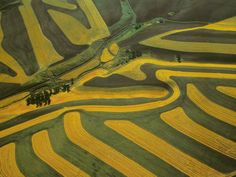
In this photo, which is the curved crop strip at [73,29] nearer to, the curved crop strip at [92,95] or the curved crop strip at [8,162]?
the curved crop strip at [92,95]

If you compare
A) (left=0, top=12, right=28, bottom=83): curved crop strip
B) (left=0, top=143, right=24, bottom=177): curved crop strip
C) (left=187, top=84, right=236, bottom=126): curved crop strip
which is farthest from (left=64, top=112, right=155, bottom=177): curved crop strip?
(left=0, top=12, right=28, bottom=83): curved crop strip

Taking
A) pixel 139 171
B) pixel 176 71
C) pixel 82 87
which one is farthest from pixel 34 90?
→ pixel 139 171

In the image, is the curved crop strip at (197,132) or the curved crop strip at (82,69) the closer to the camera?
the curved crop strip at (197,132)

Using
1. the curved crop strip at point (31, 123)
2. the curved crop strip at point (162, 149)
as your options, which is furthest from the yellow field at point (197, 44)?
the curved crop strip at point (31, 123)

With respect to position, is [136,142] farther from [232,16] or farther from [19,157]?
[232,16]

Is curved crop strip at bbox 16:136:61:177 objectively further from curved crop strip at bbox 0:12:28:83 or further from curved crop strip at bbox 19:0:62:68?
curved crop strip at bbox 19:0:62:68

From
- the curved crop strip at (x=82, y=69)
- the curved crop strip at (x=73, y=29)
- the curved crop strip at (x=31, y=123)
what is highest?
the curved crop strip at (x=73, y=29)
